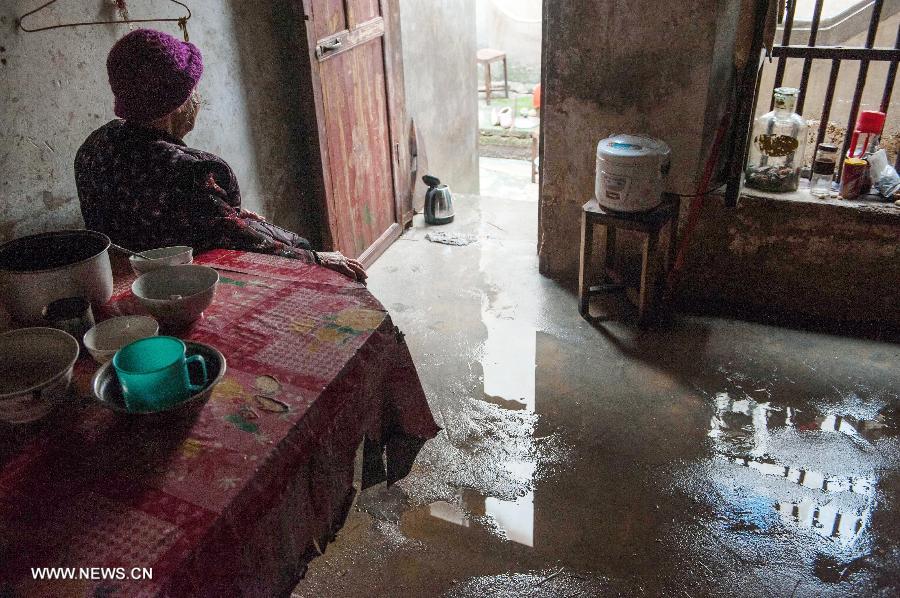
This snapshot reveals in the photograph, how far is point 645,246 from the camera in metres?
3.73

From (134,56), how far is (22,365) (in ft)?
3.81

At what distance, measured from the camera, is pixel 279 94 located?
4012 mm

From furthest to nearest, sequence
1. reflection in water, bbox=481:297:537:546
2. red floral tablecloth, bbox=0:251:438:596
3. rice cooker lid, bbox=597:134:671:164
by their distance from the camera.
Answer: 1. rice cooker lid, bbox=597:134:671:164
2. reflection in water, bbox=481:297:537:546
3. red floral tablecloth, bbox=0:251:438:596

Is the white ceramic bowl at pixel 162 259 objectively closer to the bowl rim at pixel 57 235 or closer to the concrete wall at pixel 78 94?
the bowl rim at pixel 57 235

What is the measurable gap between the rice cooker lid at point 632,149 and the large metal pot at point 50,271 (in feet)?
8.42

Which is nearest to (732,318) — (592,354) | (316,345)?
(592,354)

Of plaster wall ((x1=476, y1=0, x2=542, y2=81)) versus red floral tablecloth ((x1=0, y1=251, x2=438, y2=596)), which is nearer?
red floral tablecloth ((x1=0, y1=251, x2=438, y2=596))

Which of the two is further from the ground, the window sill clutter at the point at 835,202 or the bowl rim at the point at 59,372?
the bowl rim at the point at 59,372

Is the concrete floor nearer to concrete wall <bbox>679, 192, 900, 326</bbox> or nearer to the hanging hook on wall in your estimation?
concrete wall <bbox>679, 192, 900, 326</bbox>

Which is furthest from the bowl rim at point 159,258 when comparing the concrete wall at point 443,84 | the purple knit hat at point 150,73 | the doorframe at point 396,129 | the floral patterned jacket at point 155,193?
the concrete wall at point 443,84

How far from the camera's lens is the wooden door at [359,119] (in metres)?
4.12

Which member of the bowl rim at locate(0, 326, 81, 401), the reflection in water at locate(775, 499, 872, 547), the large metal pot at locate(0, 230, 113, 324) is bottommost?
the reflection in water at locate(775, 499, 872, 547)

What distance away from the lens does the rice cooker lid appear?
352 cm

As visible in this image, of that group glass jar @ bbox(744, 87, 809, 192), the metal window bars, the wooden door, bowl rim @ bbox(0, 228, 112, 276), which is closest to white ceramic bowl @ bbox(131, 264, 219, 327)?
bowl rim @ bbox(0, 228, 112, 276)
